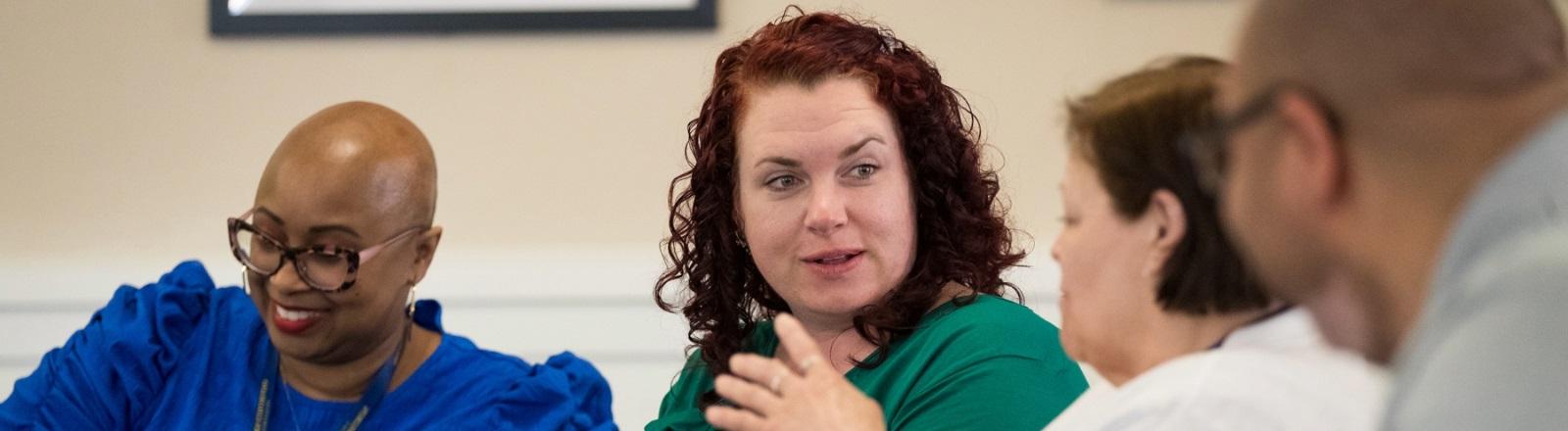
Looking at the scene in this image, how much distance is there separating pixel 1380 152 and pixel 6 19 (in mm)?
2593

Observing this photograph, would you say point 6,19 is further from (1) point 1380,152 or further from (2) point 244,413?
(1) point 1380,152

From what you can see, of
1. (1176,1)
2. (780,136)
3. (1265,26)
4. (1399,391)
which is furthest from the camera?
(1176,1)

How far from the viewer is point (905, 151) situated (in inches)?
75.9

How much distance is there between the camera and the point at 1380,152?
762 millimetres

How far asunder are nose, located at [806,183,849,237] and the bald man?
0.97 metres

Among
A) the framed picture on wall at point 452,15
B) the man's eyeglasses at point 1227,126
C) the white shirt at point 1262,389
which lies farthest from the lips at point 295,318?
the man's eyeglasses at point 1227,126

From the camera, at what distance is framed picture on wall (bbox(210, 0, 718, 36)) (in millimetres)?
2686

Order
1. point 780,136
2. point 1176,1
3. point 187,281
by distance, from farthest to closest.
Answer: point 1176,1, point 187,281, point 780,136

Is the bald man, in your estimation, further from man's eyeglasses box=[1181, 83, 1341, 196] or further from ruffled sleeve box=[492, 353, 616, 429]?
ruffled sleeve box=[492, 353, 616, 429]

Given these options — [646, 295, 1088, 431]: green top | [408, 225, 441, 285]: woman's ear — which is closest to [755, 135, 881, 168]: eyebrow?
[646, 295, 1088, 431]: green top

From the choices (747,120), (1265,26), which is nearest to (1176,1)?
(747,120)

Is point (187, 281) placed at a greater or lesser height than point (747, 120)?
lesser

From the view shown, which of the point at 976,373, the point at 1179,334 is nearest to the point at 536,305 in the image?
the point at 976,373

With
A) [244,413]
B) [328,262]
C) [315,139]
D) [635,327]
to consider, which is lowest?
[635,327]
